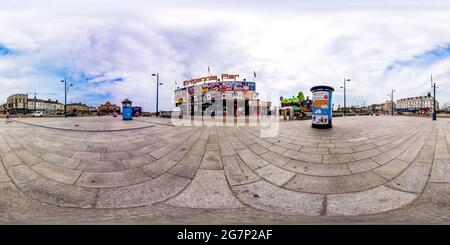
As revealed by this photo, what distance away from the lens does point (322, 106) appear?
4.57 meters

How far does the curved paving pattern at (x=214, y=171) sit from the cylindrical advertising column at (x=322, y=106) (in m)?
0.95

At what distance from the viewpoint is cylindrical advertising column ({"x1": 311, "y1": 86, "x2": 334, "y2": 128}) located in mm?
4570

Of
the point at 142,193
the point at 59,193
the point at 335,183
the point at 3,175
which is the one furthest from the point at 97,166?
the point at 335,183

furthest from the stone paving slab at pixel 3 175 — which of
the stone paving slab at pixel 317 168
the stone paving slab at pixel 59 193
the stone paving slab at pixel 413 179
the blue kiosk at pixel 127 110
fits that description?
the stone paving slab at pixel 413 179

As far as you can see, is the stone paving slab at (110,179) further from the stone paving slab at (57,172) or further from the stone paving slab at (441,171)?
the stone paving slab at (441,171)

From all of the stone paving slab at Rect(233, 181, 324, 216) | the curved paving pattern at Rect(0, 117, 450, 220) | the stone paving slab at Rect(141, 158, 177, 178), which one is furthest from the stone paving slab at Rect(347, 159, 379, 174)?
the stone paving slab at Rect(141, 158, 177, 178)

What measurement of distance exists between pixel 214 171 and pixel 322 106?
322 centimetres

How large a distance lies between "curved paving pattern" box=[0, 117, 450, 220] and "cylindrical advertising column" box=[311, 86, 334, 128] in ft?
3.11

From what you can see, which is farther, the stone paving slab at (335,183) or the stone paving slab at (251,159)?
the stone paving slab at (251,159)

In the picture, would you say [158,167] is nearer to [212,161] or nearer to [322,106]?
[212,161]

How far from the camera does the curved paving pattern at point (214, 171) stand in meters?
2.44

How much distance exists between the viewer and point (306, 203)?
2.39 metres

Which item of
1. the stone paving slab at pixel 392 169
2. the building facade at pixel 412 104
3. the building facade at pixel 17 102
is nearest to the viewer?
the stone paving slab at pixel 392 169

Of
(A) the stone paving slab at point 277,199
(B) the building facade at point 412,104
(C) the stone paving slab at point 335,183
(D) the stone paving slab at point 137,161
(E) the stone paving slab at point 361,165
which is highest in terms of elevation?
(B) the building facade at point 412,104
